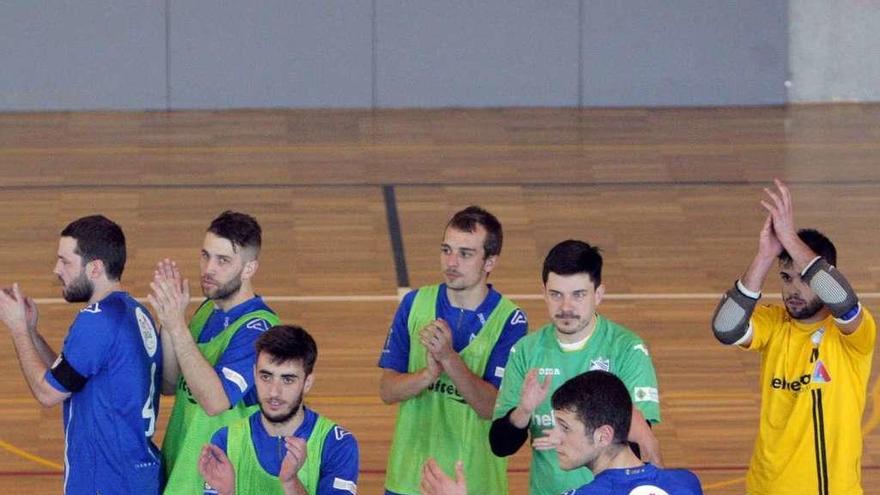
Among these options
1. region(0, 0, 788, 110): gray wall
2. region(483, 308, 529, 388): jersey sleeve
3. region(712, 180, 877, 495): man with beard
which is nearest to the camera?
region(712, 180, 877, 495): man with beard

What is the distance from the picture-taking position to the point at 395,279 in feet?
36.8

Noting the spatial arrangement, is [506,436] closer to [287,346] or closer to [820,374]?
[287,346]

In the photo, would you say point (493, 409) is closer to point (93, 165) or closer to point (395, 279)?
point (395, 279)

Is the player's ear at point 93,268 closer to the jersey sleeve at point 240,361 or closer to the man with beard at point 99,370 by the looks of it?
the man with beard at point 99,370

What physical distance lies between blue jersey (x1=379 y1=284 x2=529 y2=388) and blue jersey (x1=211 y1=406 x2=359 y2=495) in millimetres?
893

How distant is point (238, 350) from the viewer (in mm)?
5742

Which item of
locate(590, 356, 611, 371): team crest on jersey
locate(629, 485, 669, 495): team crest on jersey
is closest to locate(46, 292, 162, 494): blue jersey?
locate(590, 356, 611, 371): team crest on jersey

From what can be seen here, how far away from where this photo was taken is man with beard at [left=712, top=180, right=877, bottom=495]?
586 centimetres

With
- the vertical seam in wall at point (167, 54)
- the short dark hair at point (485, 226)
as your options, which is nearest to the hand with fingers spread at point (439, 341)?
the short dark hair at point (485, 226)

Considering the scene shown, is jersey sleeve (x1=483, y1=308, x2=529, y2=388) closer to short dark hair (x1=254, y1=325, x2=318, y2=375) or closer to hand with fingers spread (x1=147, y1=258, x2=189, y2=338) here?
short dark hair (x1=254, y1=325, x2=318, y2=375)

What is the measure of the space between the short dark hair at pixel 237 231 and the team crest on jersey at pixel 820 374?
86.3 inches

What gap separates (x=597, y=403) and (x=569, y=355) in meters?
1.05

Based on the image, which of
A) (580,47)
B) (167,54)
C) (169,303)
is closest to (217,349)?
(169,303)

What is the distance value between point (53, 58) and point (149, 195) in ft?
12.6
